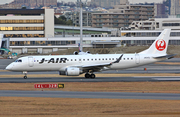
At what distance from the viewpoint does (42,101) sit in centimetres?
3247

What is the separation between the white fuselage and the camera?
51.3m

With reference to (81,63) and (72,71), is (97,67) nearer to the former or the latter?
(81,63)

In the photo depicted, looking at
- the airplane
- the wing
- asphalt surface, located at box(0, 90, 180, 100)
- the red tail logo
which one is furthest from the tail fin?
asphalt surface, located at box(0, 90, 180, 100)

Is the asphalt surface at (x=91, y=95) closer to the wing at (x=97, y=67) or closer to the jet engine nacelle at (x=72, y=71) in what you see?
the jet engine nacelle at (x=72, y=71)

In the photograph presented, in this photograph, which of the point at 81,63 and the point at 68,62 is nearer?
the point at 68,62

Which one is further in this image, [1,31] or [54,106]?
[1,31]

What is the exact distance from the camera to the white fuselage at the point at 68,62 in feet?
168

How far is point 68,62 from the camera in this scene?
51.5 m

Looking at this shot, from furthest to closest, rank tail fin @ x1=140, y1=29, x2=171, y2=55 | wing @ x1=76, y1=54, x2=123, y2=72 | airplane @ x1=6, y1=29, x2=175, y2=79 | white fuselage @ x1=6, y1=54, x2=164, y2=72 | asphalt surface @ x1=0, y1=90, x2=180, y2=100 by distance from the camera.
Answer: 1. tail fin @ x1=140, y1=29, x2=171, y2=55
2. white fuselage @ x1=6, y1=54, x2=164, y2=72
3. airplane @ x1=6, y1=29, x2=175, y2=79
4. wing @ x1=76, y1=54, x2=123, y2=72
5. asphalt surface @ x1=0, y1=90, x2=180, y2=100

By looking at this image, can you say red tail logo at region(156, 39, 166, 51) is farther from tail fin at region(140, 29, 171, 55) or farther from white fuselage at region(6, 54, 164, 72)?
white fuselage at region(6, 54, 164, 72)

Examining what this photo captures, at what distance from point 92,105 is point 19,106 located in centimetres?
655

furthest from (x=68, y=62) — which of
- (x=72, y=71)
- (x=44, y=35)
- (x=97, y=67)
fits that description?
(x=44, y=35)

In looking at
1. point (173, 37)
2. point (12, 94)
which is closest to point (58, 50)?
point (173, 37)

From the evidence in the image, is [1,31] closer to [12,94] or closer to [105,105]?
[12,94]
